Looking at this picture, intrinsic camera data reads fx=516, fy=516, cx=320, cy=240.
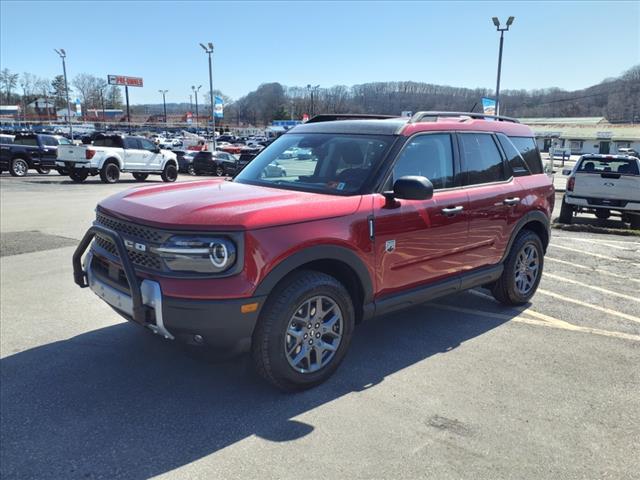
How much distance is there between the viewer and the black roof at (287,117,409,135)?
416cm

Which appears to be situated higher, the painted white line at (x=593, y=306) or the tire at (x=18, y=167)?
the tire at (x=18, y=167)

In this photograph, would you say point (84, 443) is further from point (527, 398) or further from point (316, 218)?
point (527, 398)

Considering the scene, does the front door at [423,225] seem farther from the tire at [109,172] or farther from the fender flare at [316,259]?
the tire at [109,172]

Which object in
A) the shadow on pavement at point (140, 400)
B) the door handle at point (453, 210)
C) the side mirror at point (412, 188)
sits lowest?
the shadow on pavement at point (140, 400)

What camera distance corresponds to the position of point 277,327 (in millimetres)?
3270

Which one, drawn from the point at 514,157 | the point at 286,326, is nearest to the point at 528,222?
the point at 514,157

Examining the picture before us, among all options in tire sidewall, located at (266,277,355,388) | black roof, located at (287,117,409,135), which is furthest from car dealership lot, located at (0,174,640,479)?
black roof, located at (287,117,409,135)

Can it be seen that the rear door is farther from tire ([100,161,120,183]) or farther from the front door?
tire ([100,161,120,183])

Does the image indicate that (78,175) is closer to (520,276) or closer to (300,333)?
(520,276)

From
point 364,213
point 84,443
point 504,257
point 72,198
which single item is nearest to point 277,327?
point 364,213

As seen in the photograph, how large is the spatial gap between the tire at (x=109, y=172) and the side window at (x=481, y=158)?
62.0 feet

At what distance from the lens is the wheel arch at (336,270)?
126 inches

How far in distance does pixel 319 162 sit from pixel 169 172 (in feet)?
67.1

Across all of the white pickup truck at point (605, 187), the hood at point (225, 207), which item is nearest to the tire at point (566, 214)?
the white pickup truck at point (605, 187)
